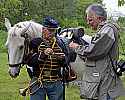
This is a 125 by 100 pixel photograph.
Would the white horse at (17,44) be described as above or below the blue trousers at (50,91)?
above

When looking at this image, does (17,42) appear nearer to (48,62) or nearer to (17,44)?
(17,44)

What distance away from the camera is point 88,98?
472 cm

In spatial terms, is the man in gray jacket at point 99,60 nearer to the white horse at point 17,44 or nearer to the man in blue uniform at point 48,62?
the man in blue uniform at point 48,62

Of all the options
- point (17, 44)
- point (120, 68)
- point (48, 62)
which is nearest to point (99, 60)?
point (120, 68)

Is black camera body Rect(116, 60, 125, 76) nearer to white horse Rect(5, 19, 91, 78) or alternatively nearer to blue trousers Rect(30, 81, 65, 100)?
blue trousers Rect(30, 81, 65, 100)

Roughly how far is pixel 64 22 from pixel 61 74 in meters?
25.7

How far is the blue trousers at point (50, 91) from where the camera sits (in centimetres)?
485

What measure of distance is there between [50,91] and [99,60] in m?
0.67

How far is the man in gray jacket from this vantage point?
181 inches

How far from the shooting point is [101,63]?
4.66 meters

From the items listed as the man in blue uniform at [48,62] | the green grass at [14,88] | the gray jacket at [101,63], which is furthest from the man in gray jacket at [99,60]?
the green grass at [14,88]

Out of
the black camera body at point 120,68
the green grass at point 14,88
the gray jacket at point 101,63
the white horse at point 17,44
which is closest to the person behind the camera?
the gray jacket at point 101,63

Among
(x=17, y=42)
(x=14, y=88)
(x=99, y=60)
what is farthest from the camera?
(x=14, y=88)

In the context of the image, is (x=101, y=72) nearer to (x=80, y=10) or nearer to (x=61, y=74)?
(x=61, y=74)
